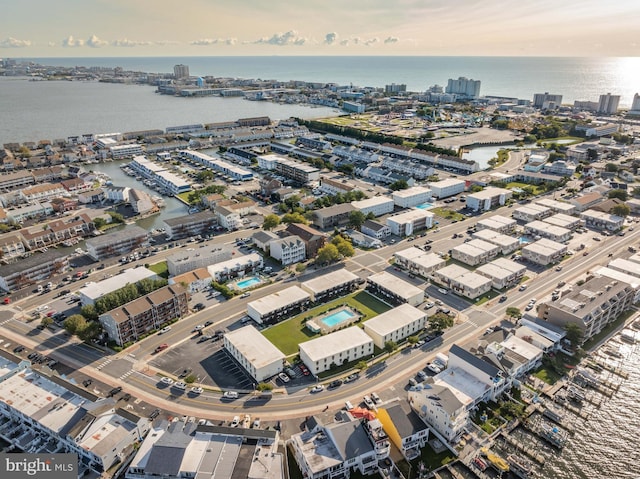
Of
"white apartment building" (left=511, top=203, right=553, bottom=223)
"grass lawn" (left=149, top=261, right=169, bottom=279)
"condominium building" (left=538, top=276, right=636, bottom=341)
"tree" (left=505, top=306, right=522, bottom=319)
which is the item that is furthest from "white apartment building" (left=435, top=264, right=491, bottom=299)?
"grass lawn" (left=149, top=261, right=169, bottom=279)

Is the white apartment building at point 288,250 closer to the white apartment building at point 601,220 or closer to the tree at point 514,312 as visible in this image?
the tree at point 514,312

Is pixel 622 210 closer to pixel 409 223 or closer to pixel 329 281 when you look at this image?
pixel 409 223

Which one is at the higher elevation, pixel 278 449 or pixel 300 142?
pixel 300 142

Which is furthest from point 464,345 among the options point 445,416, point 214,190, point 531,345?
point 214,190

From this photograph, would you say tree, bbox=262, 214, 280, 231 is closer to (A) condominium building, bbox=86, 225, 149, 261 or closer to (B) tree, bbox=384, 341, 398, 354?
(A) condominium building, bbox=86, 225, 149, 261

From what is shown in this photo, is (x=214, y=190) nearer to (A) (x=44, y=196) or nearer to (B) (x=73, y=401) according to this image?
(A) (x=44, y=196)

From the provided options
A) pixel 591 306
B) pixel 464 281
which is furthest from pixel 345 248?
pixel 591 306
